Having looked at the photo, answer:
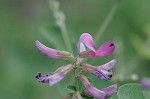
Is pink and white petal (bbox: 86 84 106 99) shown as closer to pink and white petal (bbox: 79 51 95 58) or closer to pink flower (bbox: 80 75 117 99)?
pink flower (bbox: 80 75 117 99)

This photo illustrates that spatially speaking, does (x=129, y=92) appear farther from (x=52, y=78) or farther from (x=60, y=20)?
(x=60, y=20)

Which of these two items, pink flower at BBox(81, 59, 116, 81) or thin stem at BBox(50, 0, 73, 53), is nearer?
pink flower at BBox(81, 59, 116, 81)


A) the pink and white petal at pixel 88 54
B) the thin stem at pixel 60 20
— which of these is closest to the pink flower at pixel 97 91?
the pink and white petal at pixel 88 54

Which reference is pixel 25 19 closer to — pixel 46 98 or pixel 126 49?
pixel 126 49

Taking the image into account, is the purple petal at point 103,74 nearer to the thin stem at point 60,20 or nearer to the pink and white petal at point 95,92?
the pink and white petal at point 95,92

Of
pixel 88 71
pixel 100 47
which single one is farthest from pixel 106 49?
pixel 88 71

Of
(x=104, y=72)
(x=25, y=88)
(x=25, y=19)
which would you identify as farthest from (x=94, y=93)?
(x=25, y=19)

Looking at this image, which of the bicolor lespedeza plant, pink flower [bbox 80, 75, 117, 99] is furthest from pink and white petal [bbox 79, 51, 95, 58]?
pink flower [bbox 80, 75, 117, 99]
